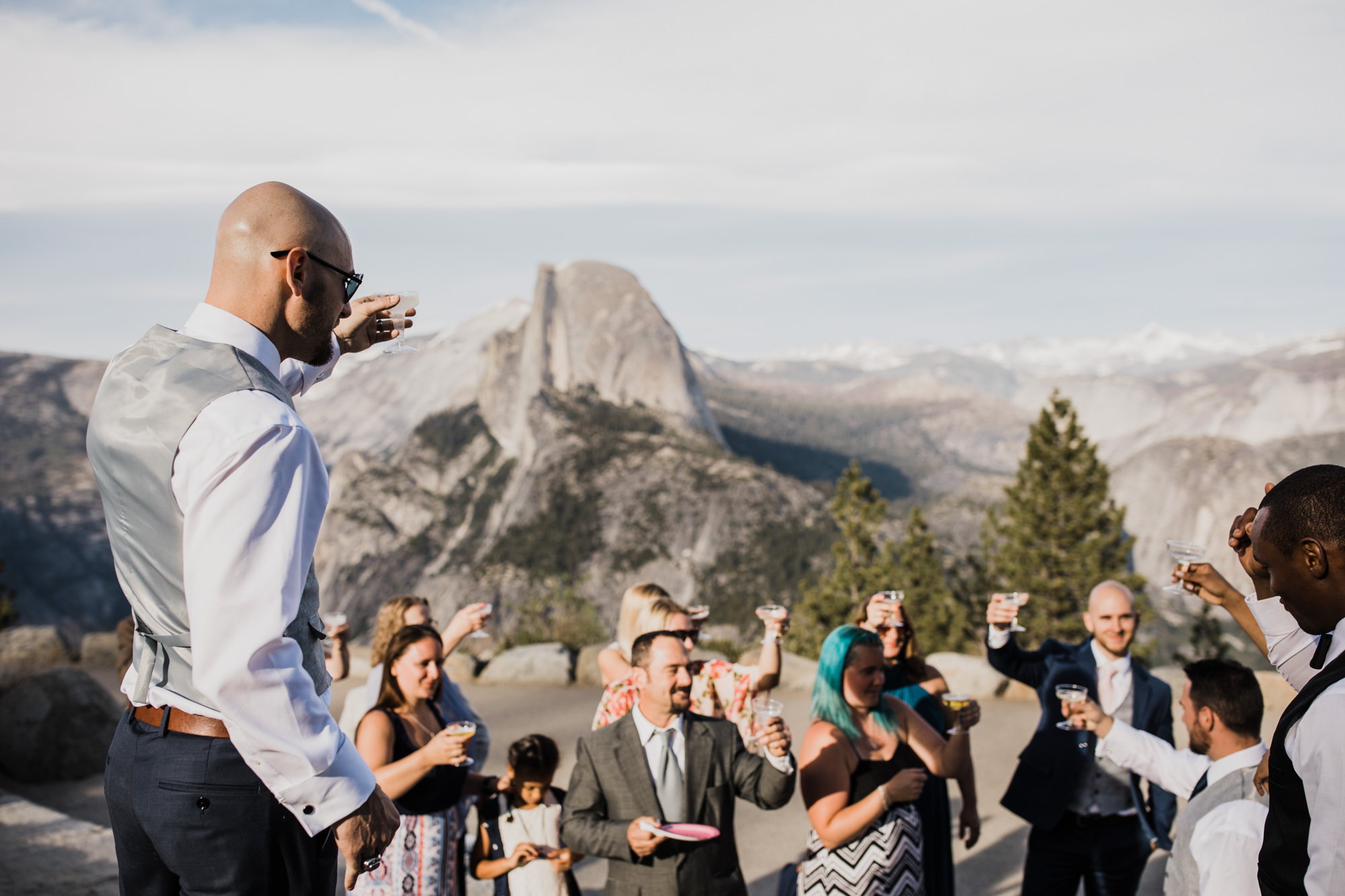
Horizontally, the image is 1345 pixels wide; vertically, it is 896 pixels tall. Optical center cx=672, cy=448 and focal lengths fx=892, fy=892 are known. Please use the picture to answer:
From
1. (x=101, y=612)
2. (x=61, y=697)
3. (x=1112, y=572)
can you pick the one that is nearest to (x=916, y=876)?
(x=61, y=697)

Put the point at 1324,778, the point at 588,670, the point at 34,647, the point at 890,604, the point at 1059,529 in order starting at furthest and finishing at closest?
the point at 1059,529
the point at 34,647
the point at 588,670
the point at 890,604
the point at 1324,778

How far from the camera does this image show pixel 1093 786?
454cm

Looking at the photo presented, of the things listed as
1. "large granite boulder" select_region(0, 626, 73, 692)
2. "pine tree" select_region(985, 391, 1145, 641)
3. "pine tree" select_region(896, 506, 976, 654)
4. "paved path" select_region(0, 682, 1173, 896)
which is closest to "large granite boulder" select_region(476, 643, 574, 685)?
"paved path" select_region(0, 682, 1173, 896)

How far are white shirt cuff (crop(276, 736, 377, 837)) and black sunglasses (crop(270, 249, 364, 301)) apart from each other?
1014 mm

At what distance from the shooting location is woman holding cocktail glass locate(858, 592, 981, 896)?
4.45 metres

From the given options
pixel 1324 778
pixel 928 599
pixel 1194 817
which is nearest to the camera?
pixel 1324 778

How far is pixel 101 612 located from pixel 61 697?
112794 millimetres

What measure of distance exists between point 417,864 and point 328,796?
234 centimetres

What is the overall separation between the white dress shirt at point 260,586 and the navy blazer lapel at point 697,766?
1.94 m

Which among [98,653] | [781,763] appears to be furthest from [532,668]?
[781,763]

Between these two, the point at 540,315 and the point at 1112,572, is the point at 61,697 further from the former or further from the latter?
the point at 540,315

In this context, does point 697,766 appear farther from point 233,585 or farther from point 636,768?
point 233,585

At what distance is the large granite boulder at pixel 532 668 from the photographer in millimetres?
12336

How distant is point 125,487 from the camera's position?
181cm
